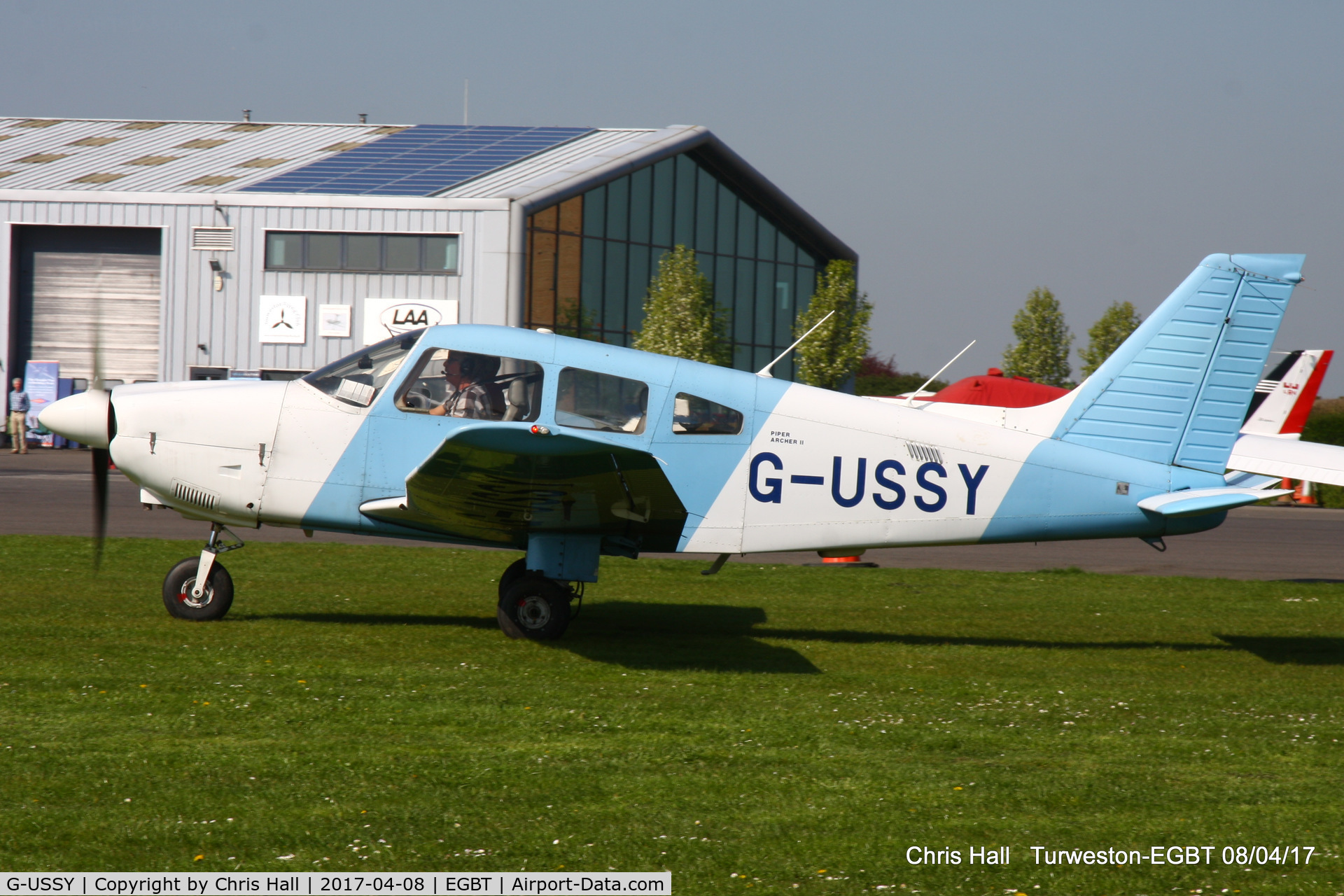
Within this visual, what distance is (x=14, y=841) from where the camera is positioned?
13.7ft

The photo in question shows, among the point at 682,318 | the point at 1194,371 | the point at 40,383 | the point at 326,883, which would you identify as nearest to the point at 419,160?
the point at 682,318

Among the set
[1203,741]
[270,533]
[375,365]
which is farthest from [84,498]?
[1203,741]

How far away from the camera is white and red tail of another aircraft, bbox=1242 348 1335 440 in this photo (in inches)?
570

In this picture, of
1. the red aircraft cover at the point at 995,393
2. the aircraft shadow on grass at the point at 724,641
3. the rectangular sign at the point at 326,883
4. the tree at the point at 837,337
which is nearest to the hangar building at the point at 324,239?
the tree at the point at 837,337

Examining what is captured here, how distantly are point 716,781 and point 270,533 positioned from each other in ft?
36.8

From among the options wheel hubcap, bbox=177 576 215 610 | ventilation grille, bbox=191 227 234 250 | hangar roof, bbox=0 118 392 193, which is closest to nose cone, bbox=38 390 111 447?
wheel hubcap, bbox=177 576 215 610

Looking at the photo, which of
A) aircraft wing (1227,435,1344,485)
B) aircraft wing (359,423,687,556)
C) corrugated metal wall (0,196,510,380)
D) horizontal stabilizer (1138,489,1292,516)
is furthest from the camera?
corrugated metal wall (0,196,510,380)

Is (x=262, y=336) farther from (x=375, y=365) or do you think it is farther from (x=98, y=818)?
(x=98, y=818)

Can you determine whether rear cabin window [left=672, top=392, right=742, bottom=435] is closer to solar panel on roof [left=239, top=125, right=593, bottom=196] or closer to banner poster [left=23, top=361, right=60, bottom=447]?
solar panel on roof [left=239, top=125, right=593, bottom=196]

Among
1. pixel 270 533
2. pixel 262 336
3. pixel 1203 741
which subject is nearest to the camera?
pixel 1203 741

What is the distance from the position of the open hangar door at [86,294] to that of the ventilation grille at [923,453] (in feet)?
95.5

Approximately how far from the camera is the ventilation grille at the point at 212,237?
31.5 m

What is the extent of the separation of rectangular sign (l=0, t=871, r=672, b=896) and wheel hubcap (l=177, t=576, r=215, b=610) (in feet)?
16.0

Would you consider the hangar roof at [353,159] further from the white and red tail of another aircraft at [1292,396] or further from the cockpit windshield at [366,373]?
the cockpit windshield at [366,373]
